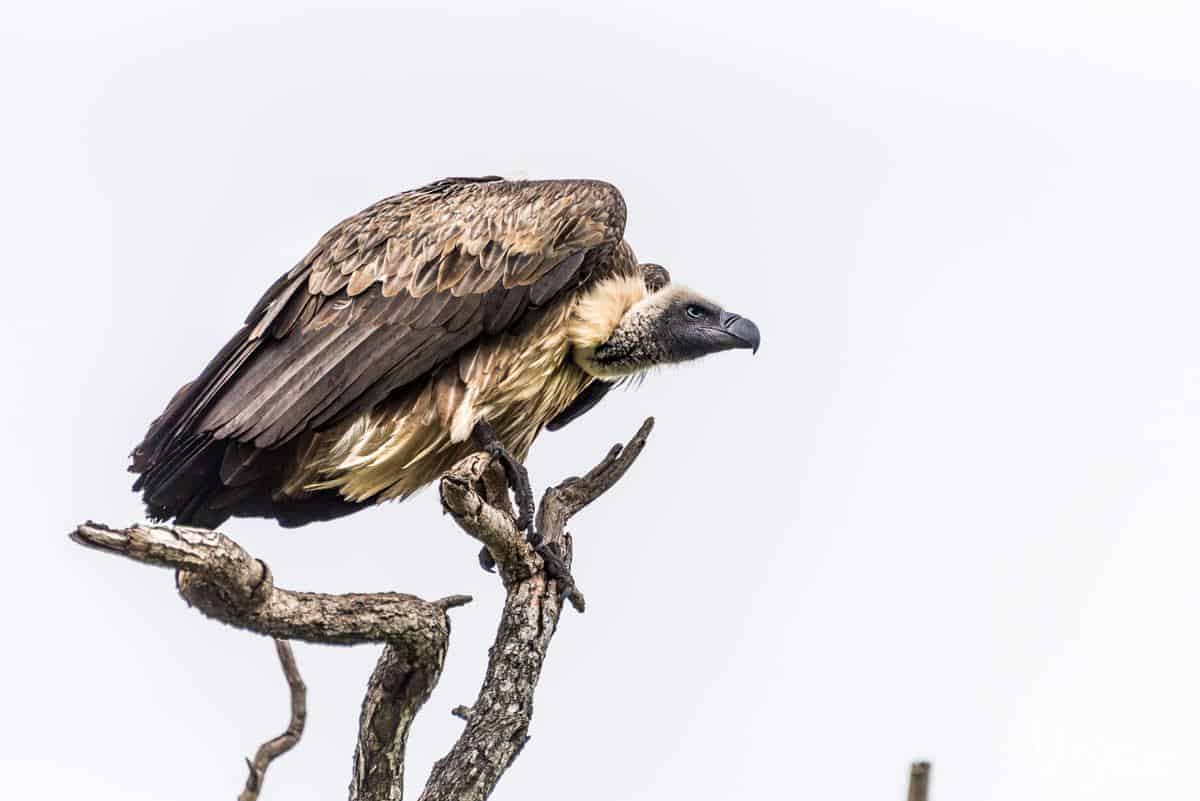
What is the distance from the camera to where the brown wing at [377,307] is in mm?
7988

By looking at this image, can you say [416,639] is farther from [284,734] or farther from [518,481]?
[518,481]

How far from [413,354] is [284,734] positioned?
210 centimetres

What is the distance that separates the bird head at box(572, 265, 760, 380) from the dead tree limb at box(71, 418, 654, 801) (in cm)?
167

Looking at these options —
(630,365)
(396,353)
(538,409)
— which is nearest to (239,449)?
(396,353)

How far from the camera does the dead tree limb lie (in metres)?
6.26

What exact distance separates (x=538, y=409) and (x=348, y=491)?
3.73 ft

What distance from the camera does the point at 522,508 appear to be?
7715 mm

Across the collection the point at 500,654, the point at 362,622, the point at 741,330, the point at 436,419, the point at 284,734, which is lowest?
the point at 284,734

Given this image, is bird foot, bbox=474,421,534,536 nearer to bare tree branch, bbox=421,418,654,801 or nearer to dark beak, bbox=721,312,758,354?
bare tree branch, bbox=421,418,654,801

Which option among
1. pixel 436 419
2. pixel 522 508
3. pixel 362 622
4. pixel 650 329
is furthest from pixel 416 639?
pixel 650 329

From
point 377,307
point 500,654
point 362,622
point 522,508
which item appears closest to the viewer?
point 362,622

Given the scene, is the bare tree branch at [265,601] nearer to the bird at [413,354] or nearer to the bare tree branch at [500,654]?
the bare tree branch at [500,654]

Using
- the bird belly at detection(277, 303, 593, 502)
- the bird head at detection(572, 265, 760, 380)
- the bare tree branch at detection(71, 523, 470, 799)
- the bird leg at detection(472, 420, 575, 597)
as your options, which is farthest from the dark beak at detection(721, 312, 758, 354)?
the bare tree branch at detection(71, 523, 470, 799)

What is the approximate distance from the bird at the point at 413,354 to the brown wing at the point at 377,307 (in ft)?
0.03
